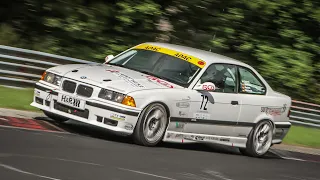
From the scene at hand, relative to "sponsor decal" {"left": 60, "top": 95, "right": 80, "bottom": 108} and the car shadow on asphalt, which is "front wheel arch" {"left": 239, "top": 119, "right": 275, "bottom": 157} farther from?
"sponsor decal" {"left": 60, "top": 95, "right": 80, "bottom": 108}

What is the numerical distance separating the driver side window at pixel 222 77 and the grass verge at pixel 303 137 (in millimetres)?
3637

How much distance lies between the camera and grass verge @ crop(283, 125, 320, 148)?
48.6 feet

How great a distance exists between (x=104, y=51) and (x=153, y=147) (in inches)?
337

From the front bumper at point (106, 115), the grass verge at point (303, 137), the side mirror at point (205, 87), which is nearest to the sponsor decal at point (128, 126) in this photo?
the front bumper at point (106, 115)

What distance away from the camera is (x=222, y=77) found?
11.1 meters

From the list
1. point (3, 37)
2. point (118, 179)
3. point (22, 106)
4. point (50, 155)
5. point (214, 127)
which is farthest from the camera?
point (3, 37)

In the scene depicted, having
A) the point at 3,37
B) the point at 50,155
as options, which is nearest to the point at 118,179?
the point at 50,155

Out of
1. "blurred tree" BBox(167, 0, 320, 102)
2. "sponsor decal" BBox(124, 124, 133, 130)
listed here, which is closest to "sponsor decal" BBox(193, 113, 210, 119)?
"sponsor decal" BBox(124, 124, 133, 130)

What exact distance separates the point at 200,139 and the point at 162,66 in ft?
4.19

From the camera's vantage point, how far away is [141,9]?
18250 mm

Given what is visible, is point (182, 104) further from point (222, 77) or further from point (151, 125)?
point (222, 77)

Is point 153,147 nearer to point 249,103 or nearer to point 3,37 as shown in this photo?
point 249,103

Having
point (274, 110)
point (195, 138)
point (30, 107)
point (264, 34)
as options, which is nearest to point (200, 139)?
point (195, 138)

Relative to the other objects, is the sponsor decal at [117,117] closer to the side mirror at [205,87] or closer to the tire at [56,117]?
the tire at [56,117]
